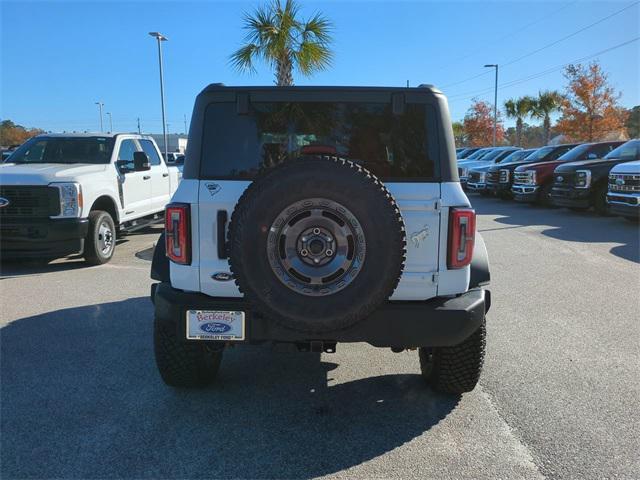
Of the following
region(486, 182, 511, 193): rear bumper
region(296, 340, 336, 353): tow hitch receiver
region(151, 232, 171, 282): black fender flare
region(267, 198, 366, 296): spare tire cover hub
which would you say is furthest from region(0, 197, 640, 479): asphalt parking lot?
region(486, 182, 511, 193): rear bumper

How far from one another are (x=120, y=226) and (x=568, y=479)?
763 cm

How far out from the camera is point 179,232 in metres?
3.01

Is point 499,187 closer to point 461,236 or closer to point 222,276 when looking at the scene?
point 461,236

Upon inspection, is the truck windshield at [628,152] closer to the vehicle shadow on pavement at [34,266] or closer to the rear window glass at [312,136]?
the rear window glass at [312,136]

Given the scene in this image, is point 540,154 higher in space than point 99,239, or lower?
higher

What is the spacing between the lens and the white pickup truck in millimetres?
7047

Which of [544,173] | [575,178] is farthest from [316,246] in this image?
[544,173]

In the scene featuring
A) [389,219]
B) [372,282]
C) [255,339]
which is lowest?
[255,339]

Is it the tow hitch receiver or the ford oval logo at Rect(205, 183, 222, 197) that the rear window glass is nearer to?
the ford oval logo at Rect(205, 183, 222, 197)

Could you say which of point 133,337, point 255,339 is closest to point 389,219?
point 255,339

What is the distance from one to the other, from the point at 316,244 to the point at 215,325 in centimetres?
75

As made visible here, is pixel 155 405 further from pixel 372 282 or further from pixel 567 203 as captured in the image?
pixel 567 203

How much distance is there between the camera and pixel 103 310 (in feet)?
17.8

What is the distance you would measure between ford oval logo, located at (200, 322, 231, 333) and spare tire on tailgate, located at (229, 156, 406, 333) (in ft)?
0.94
